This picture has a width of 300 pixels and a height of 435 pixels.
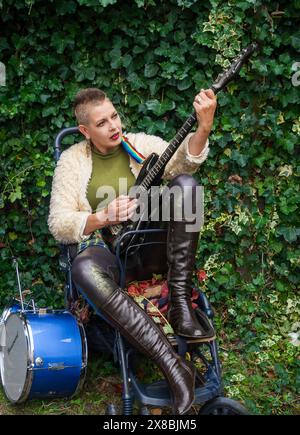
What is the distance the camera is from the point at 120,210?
3039 mm

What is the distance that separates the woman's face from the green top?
10cm

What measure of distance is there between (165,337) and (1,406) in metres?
1.09

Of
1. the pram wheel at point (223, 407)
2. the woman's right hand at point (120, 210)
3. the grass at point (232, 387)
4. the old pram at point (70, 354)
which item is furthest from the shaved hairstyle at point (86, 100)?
the pram wheel at point (223, 407)

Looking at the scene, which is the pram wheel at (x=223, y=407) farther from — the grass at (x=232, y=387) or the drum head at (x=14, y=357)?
the drum head at (x=14, y=357)

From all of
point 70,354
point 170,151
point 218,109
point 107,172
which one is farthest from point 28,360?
point 218,109

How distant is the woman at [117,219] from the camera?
9.40 ft

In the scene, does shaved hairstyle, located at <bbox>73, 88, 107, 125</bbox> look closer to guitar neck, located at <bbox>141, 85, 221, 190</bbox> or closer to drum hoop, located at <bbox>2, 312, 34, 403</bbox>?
guitar neck, located at <bbox>141, 85, 221, 190</bbox>

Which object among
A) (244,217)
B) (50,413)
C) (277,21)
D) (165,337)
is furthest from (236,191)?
(50,413)

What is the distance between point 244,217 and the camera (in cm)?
397

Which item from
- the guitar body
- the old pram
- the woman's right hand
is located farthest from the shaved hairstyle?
the old pram

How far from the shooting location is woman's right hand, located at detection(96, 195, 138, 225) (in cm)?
304

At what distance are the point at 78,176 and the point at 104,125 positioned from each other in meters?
0.29

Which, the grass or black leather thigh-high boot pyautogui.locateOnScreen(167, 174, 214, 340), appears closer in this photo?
black leather thigh-high boot pyautogui.locateOnScreen(167, 174, 214, 340)

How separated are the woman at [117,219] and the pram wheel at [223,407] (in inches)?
5.1
